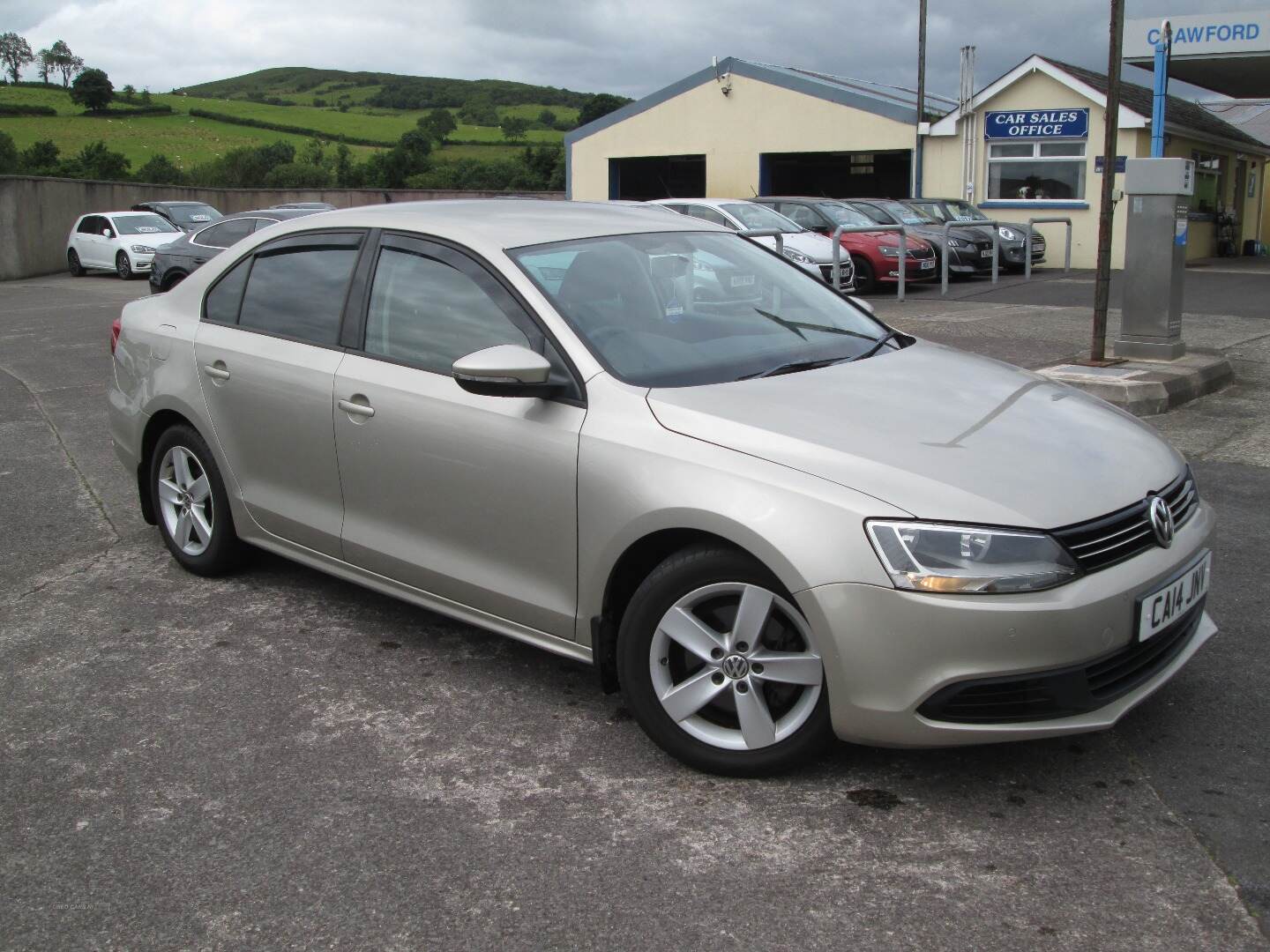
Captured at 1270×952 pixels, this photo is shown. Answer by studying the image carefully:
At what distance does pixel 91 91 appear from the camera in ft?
232

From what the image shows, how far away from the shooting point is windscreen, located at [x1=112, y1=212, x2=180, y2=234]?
2659 cm

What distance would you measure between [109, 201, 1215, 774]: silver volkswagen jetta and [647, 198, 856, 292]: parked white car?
12956 millimetres

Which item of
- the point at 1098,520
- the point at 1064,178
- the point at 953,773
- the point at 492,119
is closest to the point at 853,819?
the point at 953,773

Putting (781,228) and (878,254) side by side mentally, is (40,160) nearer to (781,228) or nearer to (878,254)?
(781,228)

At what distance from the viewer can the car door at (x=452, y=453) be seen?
12.2 feet

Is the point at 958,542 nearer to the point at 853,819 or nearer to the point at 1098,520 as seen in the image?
the point at 1098,520

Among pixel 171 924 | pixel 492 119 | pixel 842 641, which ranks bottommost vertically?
pixel 171 924

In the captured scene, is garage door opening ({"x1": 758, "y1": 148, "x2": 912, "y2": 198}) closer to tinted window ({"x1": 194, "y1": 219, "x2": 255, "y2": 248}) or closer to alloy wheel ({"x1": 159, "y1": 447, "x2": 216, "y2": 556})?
tinted window ({"x1": 194, "y1": 219, "x2": 255, "y2": 248})

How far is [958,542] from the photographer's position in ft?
9.92

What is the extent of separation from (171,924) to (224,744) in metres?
0.94

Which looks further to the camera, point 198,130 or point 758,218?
point 198,130

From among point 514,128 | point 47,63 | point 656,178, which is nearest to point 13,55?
point 47,63

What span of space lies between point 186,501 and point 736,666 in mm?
2943

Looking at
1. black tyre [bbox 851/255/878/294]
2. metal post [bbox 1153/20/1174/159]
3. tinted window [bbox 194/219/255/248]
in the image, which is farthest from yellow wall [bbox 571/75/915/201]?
tinted window [bbox 194/219/255/248]
